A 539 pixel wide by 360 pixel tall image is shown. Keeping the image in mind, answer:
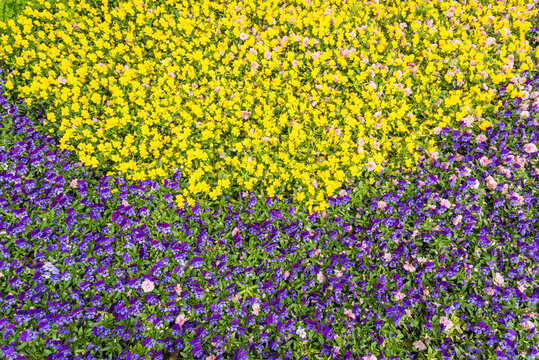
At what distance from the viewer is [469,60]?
18.5 ft

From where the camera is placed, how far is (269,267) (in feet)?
13.4

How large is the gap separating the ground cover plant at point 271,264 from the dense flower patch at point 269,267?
2 centimetres

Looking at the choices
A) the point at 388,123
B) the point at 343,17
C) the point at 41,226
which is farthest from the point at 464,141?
the point at 41,226

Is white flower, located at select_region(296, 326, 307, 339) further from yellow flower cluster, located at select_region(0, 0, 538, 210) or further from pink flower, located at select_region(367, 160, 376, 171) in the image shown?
pink flower, located at select_region(367, 160, 376, 171)

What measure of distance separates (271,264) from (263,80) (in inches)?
122

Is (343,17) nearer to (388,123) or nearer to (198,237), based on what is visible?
(388,123)

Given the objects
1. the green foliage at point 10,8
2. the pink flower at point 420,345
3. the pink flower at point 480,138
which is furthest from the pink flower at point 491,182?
the green foliage at point 10,8

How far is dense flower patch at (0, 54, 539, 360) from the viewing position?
3613 millimetres

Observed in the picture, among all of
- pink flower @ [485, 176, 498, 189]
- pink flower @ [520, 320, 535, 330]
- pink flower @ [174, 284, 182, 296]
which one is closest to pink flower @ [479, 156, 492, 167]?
pink flower @ [485, 176, 498, 189]

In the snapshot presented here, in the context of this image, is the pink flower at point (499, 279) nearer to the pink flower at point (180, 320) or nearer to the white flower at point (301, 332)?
the white flower at point (301, 332)

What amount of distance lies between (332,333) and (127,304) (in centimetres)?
228

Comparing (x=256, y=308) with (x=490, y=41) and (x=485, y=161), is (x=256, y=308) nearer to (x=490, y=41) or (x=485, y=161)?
(x=485, y=161)

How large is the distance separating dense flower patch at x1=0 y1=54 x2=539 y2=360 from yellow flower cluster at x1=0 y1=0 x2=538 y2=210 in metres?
0.42

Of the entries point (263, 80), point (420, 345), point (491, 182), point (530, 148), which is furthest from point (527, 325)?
point (263, 80)
